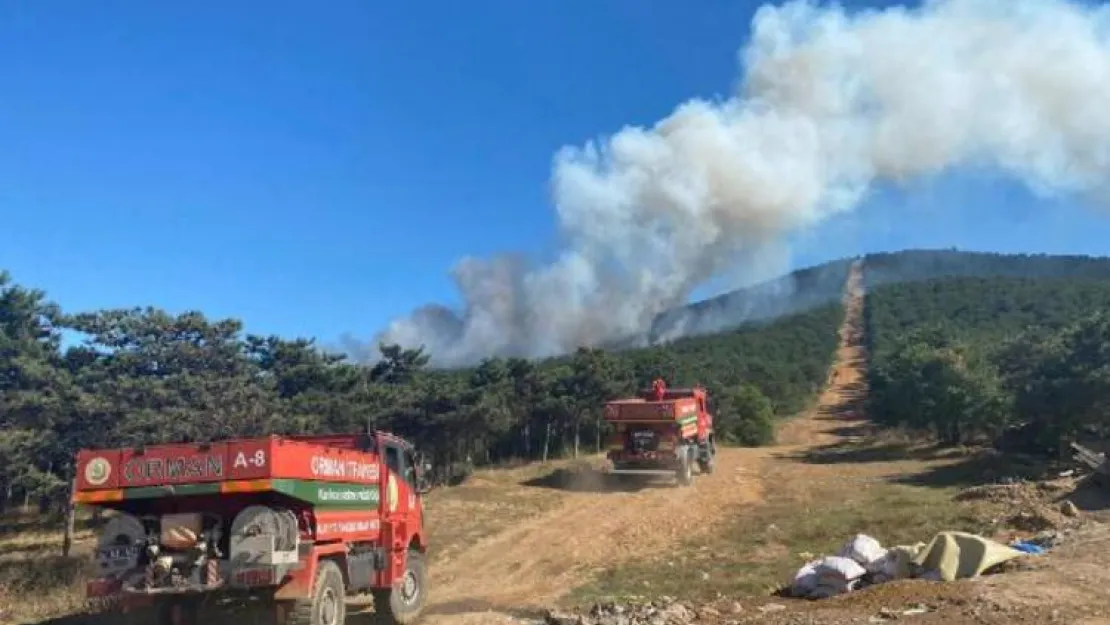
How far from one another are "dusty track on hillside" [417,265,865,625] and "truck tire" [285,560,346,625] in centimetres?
222

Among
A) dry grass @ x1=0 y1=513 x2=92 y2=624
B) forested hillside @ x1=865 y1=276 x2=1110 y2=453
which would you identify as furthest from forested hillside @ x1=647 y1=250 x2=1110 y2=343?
dry grass @ x1=0 y1=513 x2=92 y2=624

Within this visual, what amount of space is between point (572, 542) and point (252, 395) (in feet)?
64.3

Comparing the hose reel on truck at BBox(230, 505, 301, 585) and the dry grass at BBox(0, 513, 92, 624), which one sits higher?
the hose reel on truck at BBox(230, 505, 301, 585)

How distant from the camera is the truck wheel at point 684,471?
30109 millimetres

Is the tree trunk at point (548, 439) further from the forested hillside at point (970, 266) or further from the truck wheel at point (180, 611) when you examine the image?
the forested hillside at point (970, 266)

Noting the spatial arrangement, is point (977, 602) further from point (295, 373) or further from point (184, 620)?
point (295, 373)

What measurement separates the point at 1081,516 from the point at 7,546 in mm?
29164

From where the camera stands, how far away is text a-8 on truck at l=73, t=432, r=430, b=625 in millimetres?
10680

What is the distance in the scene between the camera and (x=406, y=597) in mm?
14008

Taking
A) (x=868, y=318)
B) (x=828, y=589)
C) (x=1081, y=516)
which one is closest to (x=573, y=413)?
(x=1081, y=516)

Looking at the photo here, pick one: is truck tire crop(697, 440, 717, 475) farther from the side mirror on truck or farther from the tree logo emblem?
the tree logo emblem

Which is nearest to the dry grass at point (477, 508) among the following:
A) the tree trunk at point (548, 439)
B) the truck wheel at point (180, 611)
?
the truck wheel at point (180, 611)

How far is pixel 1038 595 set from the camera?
1170 cm

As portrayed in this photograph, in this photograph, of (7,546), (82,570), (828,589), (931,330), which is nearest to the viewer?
(828,589)
